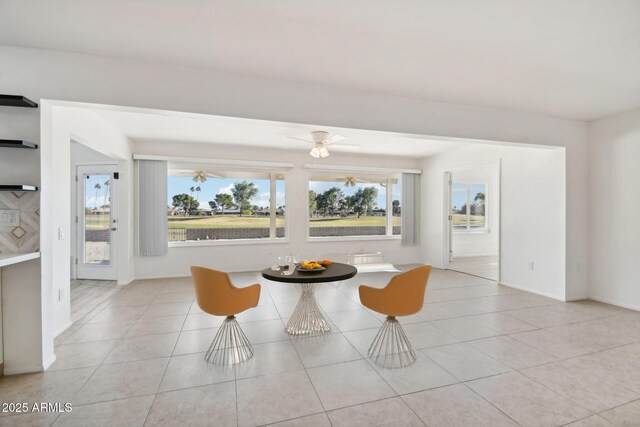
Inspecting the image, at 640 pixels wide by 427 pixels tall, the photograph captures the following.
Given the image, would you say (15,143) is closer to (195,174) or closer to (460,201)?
(195,174)

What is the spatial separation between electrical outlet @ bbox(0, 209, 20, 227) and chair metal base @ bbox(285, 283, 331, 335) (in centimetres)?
252

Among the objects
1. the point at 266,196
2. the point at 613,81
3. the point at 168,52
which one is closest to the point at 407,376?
the point at 168,52

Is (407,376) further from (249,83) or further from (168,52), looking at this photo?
(168,52)

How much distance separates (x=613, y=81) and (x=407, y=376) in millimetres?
3588

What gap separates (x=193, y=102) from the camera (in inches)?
105

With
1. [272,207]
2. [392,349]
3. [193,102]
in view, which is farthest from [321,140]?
[392,349]

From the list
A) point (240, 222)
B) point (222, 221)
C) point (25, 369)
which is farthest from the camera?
point (240, 222)

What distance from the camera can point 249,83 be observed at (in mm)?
2822

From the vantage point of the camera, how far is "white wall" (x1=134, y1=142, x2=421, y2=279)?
5.57 m

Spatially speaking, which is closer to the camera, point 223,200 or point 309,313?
point 309,313

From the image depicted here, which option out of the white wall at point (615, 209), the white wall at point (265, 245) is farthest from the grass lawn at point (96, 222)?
the white wall at point (615, 209)

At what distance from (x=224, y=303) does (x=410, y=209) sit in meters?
5.62

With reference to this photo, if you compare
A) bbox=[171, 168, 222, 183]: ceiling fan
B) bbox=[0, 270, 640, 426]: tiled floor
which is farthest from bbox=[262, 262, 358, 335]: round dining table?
bbox=[171, 168, 222, 183]: ceiling fan

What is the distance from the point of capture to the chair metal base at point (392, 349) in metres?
2.49
